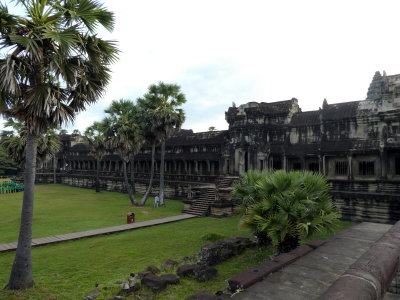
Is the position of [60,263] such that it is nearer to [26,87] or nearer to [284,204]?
[26,87]

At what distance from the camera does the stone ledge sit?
602 cm

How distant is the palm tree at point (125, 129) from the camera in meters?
25.5

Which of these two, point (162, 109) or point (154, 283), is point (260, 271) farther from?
point (162, 109)

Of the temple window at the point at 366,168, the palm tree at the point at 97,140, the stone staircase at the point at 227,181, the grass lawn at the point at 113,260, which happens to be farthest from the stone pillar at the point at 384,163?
the palm tree at the point at 97,140

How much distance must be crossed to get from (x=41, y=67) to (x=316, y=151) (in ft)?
67.7

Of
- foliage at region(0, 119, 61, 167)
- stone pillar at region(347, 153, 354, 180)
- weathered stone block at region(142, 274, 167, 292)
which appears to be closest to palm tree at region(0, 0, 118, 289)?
weathered stone block at region(142, 274, 167, 292)

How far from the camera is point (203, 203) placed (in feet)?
72.3

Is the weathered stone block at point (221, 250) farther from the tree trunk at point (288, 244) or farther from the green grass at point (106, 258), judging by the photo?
the tree trunk at point (288, 244)

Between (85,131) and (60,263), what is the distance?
31332mm

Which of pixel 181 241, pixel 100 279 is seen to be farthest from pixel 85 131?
pixel 100 279

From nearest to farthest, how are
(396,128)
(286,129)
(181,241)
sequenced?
(181,241) → (396,128) → (286,129)

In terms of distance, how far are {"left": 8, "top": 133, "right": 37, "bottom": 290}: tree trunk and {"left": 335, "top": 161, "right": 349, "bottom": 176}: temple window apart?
21337mm

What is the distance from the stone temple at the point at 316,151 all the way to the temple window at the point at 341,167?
50 millimetres

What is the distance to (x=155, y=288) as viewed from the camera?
24.6 ft
